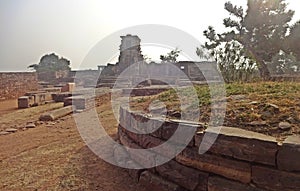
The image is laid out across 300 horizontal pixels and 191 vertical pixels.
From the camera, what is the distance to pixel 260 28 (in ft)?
60.7

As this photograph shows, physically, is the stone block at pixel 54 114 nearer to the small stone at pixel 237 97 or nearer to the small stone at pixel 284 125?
the small stone at pixel 237 97

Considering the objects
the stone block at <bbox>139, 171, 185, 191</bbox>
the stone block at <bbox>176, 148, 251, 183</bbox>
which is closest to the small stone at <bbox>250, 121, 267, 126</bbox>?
the stone block at <bbox>176, 148, 251, 183</bbox>

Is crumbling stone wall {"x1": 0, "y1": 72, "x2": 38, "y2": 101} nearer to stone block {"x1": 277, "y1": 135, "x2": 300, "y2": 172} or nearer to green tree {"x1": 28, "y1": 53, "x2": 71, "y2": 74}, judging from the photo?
stone block {"x1": 277, "y1": 135, "x2": 300, "y2": 172}

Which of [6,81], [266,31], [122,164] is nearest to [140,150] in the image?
[122,164]

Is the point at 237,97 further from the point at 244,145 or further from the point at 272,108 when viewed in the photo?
the point at 244,145

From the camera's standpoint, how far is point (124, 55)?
83.7ft

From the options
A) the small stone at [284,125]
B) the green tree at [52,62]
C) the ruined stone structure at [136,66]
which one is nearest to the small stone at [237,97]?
the small stone at [284,125]

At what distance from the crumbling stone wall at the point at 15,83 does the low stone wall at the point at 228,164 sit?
46.9 ft

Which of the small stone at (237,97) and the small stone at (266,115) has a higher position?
the small stone at (237,97)

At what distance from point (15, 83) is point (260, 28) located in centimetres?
1489

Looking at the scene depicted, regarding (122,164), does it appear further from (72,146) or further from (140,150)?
(72,146)

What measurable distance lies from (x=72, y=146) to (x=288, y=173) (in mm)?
3885

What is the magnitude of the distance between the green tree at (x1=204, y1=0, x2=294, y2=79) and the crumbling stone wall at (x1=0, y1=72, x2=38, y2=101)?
1126 centimetres

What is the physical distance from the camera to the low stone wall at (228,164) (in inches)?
A: 86.7
